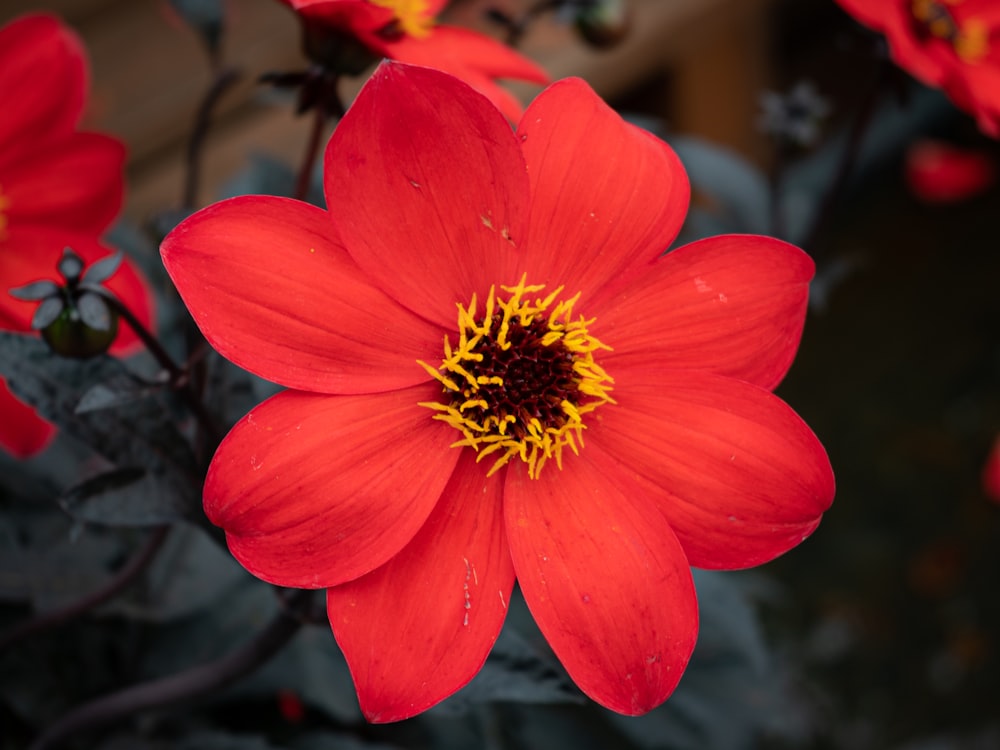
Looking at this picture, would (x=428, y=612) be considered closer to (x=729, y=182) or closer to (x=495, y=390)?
(x=495, y=390)

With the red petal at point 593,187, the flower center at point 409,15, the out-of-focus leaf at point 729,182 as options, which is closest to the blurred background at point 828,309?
the out-of-focus leaf at point 729,182

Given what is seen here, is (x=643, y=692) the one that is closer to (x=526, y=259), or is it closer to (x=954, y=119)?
(x=526, y=259)

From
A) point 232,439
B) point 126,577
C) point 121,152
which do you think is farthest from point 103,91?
point 232,439

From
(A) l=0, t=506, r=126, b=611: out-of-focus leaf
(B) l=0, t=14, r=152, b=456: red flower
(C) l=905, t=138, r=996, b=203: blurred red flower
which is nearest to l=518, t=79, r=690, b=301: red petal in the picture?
(B) l=0, t=14, r=152, b=456: red flower

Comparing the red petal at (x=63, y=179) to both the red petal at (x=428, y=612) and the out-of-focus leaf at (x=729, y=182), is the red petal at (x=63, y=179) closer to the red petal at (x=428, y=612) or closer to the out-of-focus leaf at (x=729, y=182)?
the red petal at (x=428, y=612)

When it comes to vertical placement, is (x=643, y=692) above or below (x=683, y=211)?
below

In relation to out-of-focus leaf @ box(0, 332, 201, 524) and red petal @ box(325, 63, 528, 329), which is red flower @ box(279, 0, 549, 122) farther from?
out-of-focus leaf @ box(0, 332, 201, 524)
